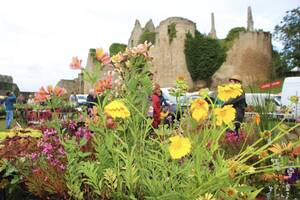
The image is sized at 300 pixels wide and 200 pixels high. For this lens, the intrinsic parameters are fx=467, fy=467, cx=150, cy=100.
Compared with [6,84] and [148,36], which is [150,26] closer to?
[148,36]

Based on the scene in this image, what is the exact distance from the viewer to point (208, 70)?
45625 mm

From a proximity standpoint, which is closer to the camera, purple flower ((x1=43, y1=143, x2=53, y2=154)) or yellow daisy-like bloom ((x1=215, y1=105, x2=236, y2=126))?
yellow daisy-like bloom ((x1=215, y1=105, x2=236, y2=126))

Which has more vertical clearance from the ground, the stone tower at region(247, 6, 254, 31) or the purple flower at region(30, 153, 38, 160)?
the stone tower at region(247, 6, 254, 31)

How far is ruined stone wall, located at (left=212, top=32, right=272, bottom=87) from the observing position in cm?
4806

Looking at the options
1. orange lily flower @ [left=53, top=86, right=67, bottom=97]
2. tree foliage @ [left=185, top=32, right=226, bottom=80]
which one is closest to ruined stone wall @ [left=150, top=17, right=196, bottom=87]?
tree foliage @ [left=185, top=32, right=226, bottom=80]

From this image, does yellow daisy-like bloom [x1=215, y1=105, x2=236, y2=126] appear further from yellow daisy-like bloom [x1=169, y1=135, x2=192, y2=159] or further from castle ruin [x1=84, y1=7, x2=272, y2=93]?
castle ruin [x1=84, y1=7, x2=272, y2=93]

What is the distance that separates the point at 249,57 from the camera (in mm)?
49469

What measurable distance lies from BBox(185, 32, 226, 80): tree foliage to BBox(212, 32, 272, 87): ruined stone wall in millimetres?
1176

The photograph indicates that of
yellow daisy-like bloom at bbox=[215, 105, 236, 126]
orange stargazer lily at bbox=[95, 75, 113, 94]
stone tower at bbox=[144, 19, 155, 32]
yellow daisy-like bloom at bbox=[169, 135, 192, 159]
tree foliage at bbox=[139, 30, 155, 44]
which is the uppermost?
stone tower at bbox=[144, 19, 155, 32]

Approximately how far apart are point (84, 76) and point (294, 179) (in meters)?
1.81

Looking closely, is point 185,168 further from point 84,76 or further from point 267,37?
point 267,37

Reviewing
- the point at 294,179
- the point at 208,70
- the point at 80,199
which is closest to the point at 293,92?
the point at 294,179

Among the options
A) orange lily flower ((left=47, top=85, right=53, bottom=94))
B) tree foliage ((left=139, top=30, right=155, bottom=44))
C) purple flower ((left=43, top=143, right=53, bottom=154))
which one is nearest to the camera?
orange lily flower ((left=47, top=85, right=53, bottom=94))

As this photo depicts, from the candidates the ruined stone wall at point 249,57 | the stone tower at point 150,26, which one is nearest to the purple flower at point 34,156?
the ruined stone wall at point 249,57
